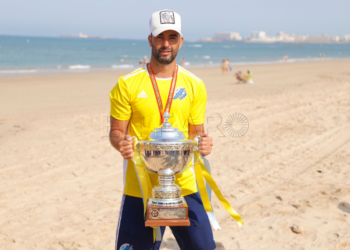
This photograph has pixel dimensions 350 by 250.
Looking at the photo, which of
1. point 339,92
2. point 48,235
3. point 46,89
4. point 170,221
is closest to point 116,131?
point 170,221

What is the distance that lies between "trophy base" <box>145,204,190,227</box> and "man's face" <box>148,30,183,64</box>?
3.19 feet

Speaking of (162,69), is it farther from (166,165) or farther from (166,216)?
(166,216)

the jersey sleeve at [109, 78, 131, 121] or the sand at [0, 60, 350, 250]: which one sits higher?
the jersey sleeve at [109, 78, 131, 121]

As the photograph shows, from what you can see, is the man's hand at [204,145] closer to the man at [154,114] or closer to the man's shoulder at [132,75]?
the man at [154,114]

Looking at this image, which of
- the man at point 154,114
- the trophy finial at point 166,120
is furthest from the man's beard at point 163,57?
the trophy finial at point 166,120

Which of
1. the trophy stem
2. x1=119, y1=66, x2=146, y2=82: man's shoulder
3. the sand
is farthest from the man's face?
the sand

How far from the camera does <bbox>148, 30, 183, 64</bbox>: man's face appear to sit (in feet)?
8.26

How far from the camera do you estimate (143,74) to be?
8.65 feet

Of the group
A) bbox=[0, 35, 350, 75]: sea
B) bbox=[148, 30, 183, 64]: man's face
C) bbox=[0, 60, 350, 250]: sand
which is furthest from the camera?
bbox=[0, 35, 350, 75]: sea

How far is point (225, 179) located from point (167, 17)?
4.26 m

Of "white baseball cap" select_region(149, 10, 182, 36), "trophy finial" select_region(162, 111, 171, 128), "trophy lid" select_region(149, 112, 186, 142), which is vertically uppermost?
"white baseball cap" select_region(149, 10, 182, 36)

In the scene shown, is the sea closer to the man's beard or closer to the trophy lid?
the man's beard

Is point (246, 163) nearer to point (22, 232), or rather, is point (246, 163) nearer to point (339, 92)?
point (22, 232)

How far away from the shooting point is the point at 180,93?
2.61m
